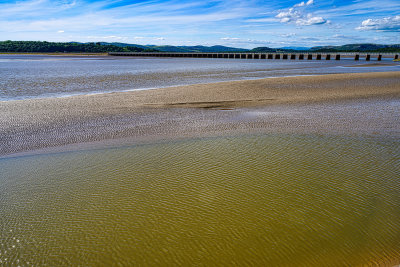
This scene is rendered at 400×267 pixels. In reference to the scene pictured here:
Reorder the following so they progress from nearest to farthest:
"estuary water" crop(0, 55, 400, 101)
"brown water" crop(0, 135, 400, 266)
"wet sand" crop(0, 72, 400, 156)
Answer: "brown water" crop(0, 135, 400, 266), "wet sand" crop(0, 72, 400, 156), "estuary water" crop(0, 55, 400, 101)

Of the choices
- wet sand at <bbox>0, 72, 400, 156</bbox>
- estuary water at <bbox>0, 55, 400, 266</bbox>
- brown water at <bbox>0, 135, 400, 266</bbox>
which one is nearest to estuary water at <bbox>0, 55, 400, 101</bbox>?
wet sand at <bbox>0, 72, 400, 156</bbox>

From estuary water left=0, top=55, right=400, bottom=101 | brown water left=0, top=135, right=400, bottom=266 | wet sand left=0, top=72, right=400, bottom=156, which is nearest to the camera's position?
brown water left=0, top=135, right=400, bottom=266

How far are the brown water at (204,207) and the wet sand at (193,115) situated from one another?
5.41 ft

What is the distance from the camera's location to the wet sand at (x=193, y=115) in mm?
8406

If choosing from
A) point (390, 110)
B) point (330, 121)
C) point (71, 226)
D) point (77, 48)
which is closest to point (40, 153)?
point (71, 226)

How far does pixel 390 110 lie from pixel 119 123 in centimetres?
996

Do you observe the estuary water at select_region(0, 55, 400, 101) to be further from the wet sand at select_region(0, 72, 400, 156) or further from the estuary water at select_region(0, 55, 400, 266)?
the estuary water at select_region(0, 55, 400, 266)

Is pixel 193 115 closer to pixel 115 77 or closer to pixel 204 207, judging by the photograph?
pixel 204 207

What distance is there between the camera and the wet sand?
8.41 meters

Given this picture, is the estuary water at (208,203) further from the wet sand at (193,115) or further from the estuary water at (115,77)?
the estuary water at (115,77)

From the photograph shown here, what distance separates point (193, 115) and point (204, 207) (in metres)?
6.73

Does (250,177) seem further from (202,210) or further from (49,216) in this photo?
(49,216)

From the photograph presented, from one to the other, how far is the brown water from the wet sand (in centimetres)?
165

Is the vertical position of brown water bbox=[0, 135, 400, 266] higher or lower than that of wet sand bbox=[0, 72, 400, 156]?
lower
